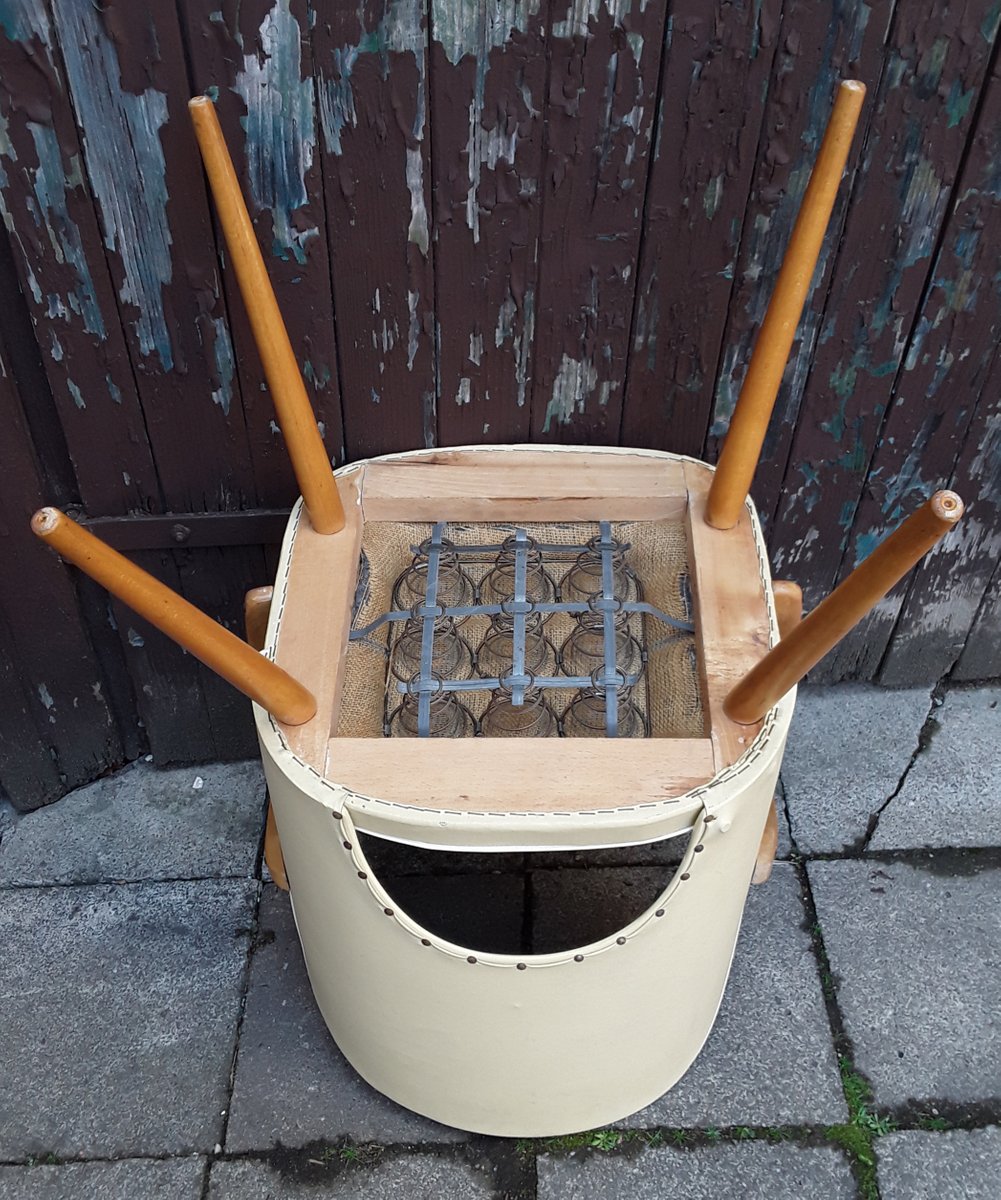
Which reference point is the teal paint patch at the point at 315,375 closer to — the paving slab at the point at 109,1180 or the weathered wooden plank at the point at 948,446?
the weathered wooden plank at the point at 948,446

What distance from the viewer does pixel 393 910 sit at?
1.32m

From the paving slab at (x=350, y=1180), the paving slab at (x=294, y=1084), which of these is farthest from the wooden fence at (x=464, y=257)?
the paving slab at (x=350, y=1180)

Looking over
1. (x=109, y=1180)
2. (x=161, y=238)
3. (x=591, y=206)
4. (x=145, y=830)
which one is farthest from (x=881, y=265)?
(x=109, y=1180)

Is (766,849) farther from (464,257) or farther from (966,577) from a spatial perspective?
(464,257)

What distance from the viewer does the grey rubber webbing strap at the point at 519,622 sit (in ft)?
4.69

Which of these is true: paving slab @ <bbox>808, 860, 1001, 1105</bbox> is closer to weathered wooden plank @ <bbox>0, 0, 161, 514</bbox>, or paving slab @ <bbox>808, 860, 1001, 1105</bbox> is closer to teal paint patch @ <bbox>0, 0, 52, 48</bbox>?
weathered wooden plank @ <bbox>0, 0, 161, 514</bbox>

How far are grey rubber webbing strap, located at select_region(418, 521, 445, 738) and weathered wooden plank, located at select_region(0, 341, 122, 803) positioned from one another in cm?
62

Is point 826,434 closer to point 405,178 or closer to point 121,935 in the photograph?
point 405,178

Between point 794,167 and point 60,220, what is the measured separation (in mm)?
958

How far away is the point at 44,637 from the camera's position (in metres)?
1.87

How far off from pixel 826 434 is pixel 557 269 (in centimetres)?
55

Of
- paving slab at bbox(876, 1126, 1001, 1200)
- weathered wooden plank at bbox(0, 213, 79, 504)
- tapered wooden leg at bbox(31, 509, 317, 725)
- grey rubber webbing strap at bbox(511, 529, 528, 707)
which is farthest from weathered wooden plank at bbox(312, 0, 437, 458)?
paving slab at bbox(876, 1126, 1001, 1200)

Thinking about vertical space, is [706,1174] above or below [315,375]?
below

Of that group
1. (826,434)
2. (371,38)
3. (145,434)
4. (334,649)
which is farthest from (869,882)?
(371,38)
